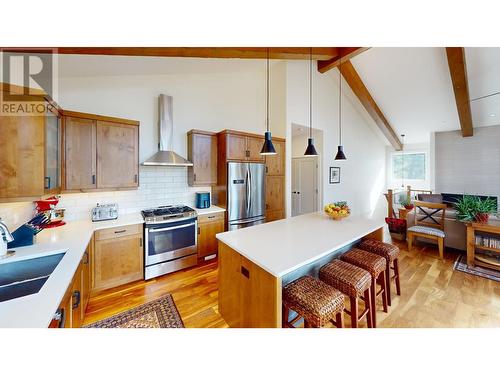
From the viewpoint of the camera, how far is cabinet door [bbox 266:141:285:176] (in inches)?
147

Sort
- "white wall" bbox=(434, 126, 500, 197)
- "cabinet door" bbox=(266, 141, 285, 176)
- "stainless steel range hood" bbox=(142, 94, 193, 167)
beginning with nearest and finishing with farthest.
A: "stainless steel range hood" bbox=(142, 94, 193, 167) → "cabinet door" bbox=(266, 141, 285, 176) → "white wall" bbox=(434, 126, 500, 197)

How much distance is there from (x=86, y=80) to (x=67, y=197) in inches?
60.9

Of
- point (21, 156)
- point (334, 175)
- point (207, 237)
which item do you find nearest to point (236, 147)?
point (207, 237)

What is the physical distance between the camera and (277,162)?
12.6 ft

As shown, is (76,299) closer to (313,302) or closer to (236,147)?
(313,302)

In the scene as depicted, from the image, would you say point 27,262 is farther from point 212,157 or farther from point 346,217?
point 346,217

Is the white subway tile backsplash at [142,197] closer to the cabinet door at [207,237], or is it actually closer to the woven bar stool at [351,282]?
the cabinet door at [207,237]

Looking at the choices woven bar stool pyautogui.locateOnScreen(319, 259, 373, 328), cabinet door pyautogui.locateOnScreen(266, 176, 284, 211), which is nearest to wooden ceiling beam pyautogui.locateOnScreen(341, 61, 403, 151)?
cabinet door pyautogui.locateOnScreen(266, 176, 284, 211)

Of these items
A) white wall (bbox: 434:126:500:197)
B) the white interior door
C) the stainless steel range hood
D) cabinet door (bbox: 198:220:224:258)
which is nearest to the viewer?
the stainless steel range hood

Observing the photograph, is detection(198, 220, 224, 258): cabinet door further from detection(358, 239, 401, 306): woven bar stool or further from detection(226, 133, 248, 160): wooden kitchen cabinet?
detection(358, 239, 401, 306): woven bar stool

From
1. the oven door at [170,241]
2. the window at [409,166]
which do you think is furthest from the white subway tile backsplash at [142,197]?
the window at [409,166]

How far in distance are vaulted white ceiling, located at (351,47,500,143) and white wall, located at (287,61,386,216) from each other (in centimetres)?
66
